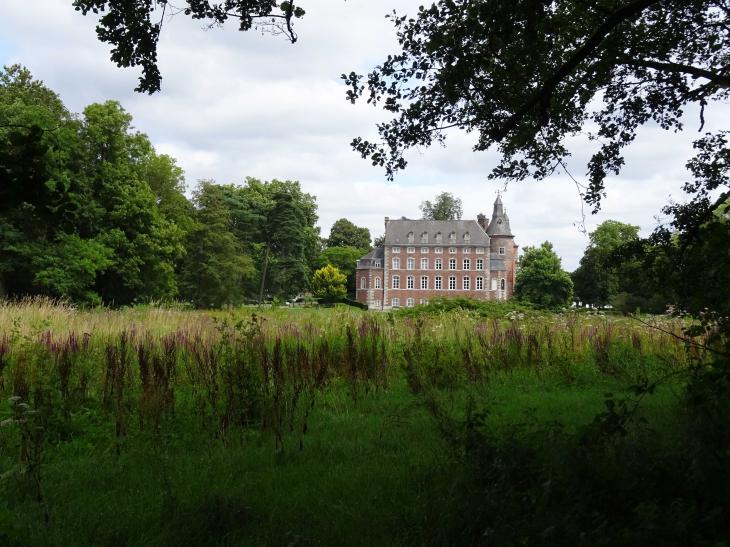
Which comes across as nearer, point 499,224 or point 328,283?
point 328,283

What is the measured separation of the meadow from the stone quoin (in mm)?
65880

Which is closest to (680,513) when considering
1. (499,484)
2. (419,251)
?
(499,484)

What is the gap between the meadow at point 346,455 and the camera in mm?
3113

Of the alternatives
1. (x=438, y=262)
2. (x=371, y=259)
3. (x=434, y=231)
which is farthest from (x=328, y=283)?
(x=434, y=231)

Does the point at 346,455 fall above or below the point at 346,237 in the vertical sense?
below

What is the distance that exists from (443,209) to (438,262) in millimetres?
11180

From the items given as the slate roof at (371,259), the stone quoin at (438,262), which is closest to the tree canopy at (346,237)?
the slate roof at (371,259)

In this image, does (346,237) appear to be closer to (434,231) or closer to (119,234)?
(434,231)

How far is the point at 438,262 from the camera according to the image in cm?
7531

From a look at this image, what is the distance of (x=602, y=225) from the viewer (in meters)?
64.8

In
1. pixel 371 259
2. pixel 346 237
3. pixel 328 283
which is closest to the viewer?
pixel 328 283

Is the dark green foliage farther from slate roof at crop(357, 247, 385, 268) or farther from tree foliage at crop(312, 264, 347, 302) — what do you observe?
tree foliage at crop(312, 264, 347, 302)

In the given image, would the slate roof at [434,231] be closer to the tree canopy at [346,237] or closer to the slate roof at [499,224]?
the slate roof at [499,224]

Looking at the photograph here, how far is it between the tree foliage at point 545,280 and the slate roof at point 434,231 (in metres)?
11.7
